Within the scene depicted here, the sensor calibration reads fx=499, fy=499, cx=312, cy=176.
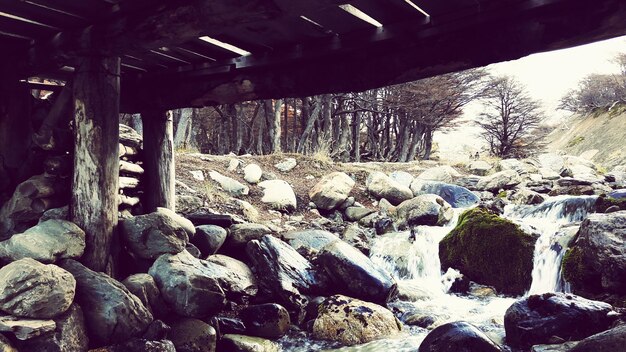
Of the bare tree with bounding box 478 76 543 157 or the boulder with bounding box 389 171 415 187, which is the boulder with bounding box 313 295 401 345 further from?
the bare tree with bounding box 478 76 543 157

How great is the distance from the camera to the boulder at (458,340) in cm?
448

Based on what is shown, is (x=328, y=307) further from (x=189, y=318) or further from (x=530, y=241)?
(x=530, y=241)

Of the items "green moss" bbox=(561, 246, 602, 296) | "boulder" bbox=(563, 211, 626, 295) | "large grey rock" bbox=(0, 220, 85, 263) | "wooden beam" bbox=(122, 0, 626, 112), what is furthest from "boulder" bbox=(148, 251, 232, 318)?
"green moss" bbox=(561, 246, 602, 296)

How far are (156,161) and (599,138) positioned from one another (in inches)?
1104

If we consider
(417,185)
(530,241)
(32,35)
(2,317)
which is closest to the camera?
(2,317)

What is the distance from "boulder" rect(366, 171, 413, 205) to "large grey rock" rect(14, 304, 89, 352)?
814cm

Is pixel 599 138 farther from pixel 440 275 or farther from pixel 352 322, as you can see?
pixel 352 322

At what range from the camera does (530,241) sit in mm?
7609

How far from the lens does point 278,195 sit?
33.7ft

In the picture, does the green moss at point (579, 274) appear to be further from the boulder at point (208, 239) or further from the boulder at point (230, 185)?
the boulder at point (230, 185)

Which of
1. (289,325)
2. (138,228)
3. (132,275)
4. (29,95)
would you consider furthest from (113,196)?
(289,325)

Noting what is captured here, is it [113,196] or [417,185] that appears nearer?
[113,196]

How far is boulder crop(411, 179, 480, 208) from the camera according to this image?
11492mm

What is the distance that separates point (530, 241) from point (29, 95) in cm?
702
